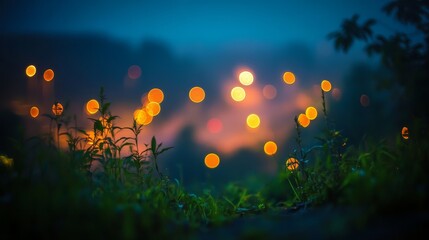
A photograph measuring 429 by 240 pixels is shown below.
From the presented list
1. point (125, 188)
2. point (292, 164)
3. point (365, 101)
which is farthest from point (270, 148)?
point (365, 101)

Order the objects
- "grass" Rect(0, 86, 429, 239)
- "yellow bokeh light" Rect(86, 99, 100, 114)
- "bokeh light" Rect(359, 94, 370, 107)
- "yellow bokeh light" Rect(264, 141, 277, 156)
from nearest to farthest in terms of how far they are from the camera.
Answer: "grass" Rect(0, 86, 429, 239), "yellow bokeh light" Rect(86, 99, 100, 114), "yellow bokeh light" Rect(264, 141, 277, 156), "bokeh light" Rect(359, 94, 370, 107)

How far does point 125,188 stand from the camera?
2.92 metres

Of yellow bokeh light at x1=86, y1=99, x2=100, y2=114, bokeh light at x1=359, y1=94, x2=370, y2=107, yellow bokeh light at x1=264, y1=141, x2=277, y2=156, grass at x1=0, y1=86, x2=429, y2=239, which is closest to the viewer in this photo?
grass at x1=0, y1=86, x2=429, y2=239

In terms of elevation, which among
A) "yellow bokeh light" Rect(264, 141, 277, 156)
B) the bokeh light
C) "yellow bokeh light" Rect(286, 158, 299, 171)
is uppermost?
the bokeh light

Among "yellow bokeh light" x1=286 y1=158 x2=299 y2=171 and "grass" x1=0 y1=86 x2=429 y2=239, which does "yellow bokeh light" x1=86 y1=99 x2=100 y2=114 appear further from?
"yellow bokeh light" x1=286 y1=158 x2=299 y2=171

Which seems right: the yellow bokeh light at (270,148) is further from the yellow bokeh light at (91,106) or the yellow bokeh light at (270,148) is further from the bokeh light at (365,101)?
the bokeh light at (365,101)

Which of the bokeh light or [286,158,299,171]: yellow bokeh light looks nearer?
[286,158,299,171]: yellow bokeh light

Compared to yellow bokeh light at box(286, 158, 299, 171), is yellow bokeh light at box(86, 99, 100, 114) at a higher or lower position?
higher

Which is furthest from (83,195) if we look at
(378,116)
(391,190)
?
(378,116)

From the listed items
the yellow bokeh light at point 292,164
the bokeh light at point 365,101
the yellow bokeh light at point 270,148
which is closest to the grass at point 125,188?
the yellow bokeh light at point 292,164

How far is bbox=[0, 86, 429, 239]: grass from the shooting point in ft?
6.60

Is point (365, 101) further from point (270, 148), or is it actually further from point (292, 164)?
point (292, 164)

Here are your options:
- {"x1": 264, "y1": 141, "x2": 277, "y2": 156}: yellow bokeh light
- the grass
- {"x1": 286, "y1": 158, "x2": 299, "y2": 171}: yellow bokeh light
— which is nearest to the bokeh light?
{"x1": 264, "y1": 141, "x2": 277, "y2": 156}: yellow bokeh light

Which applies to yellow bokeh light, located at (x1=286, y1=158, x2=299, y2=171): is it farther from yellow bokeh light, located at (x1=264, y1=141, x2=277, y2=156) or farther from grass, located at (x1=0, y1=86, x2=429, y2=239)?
yellow bokeh light, located at (x1=264, y1=141, x2=277, y2=156)
